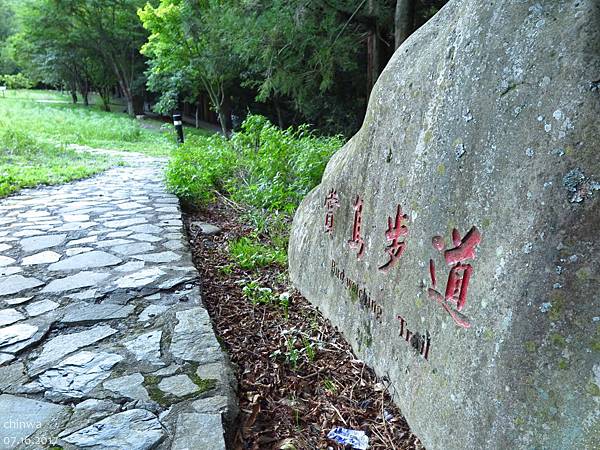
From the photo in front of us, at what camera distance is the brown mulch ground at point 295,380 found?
6.48 ft

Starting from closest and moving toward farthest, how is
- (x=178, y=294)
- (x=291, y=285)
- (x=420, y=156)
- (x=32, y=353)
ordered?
(x=420, y=156)
(x=32, y=353)
(x=178, y=294)
(x=291, y=285)

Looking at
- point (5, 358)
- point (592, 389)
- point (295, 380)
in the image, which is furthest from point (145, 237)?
point (592, 389)

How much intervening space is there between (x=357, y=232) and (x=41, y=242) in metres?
3.28

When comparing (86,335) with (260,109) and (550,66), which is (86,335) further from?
(260,109)

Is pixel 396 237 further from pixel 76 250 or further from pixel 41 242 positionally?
pixel 41 242

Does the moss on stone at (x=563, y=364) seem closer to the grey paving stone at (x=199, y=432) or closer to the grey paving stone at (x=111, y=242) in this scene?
the grey paving stone at (x=199, y=432)

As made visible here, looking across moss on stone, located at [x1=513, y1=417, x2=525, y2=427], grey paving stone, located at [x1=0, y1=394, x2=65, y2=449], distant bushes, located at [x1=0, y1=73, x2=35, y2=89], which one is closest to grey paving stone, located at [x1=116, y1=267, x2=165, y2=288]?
grey paving stone, located at [x1=0, y1=394, x2=65, y2=449]

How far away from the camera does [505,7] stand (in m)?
1.52

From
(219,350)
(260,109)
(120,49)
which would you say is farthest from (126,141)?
(219,350)

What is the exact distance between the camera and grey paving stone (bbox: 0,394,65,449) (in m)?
1.76

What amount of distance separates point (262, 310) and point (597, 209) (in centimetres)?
238

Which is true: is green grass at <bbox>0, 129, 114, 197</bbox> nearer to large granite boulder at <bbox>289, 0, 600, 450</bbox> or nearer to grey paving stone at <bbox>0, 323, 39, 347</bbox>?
grey paving stone at <bbox>0, 323, 39, 347</bbox>

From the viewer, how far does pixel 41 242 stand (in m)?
4.30

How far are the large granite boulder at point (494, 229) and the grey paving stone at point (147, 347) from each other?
1.15 m
